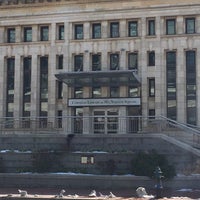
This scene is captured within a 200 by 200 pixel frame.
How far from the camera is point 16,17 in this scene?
131 ft

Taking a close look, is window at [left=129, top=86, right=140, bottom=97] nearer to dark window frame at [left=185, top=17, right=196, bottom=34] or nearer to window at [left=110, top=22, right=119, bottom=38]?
window at [left=110, top=22, right=119, bottom=38]

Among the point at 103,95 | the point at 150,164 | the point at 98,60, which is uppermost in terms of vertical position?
the point at 98,60

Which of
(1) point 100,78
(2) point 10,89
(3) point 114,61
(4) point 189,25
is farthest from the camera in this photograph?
(2) point 10,89

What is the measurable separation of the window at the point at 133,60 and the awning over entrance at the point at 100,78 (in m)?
1.70

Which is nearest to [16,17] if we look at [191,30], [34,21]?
[34,21]

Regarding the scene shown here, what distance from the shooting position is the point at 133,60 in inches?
1495

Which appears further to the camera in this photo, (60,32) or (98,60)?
(60,32)

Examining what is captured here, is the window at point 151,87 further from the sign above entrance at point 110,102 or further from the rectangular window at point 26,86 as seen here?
the rectangular window at point 26,86

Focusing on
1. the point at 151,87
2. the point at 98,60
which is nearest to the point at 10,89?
the point at 98,60

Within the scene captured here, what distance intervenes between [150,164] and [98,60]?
55.5ft

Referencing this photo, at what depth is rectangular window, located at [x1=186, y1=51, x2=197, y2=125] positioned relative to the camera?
119ft

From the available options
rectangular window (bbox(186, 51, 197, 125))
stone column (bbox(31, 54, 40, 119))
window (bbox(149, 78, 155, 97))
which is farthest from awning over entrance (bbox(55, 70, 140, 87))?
rectangular window (bbox(186, 51, 197, 125))

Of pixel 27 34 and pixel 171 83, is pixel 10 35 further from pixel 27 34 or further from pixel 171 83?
pixel 171 83

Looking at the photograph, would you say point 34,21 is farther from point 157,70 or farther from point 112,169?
point 112,169
